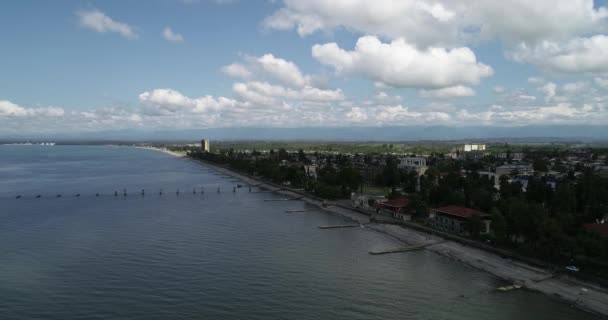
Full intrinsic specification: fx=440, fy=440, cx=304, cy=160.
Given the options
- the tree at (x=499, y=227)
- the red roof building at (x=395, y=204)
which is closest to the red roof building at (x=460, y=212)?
the tree at (x=499, y=227)

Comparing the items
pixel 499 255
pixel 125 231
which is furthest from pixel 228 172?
pixel 499 255

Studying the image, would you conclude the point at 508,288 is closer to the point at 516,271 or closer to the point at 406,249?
the point at 516,271

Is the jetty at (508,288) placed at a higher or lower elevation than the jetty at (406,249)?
lower

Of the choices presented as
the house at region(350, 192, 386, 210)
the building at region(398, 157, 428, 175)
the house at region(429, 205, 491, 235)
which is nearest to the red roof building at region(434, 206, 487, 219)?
the house at region(429, 205, 491, 235)

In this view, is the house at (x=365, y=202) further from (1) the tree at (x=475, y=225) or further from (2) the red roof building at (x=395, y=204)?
(1) the tree at (x=475, y=225)

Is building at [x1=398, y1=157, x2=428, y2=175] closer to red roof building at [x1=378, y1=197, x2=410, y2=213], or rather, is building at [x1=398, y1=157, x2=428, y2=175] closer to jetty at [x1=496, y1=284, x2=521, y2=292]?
red roof building at [x1=378, y1=197, x2=410, y2=213]

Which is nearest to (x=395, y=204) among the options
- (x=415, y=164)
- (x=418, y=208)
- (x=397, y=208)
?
(x=397, y=208)
